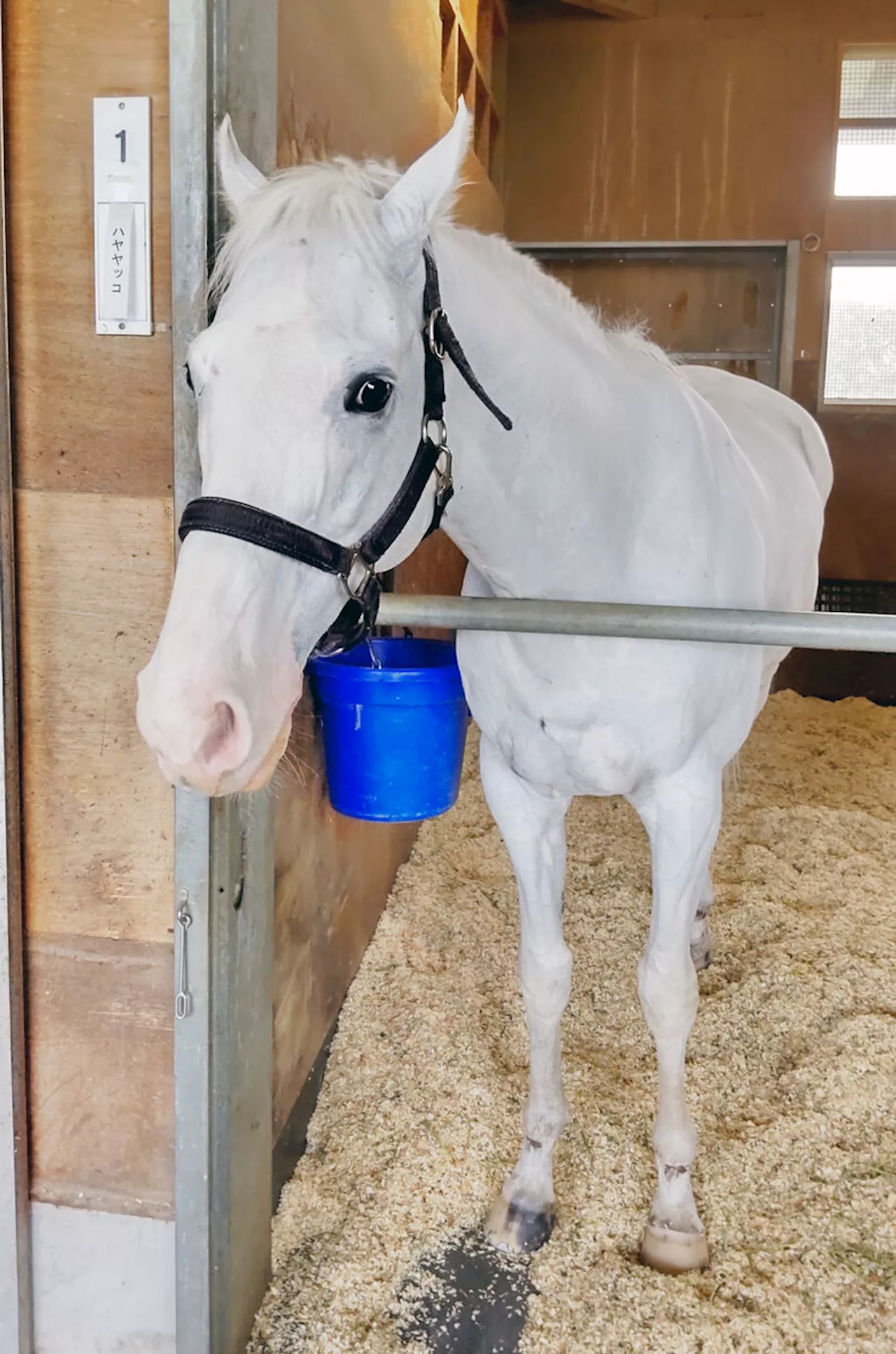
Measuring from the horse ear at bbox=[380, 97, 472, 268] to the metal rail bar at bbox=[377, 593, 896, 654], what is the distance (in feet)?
1.21

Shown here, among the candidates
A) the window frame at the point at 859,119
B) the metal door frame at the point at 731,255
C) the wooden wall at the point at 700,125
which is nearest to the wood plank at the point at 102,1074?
the metal door frame at the point at 731,255

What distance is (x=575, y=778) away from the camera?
134 cm

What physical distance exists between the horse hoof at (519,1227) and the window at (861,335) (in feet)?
13.6

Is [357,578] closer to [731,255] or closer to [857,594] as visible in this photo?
[731,255]

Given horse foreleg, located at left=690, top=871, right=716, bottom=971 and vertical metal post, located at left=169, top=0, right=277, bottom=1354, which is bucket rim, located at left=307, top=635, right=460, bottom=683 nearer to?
vertical metal post, located at left=169, top=0, right=277, bottom=1354

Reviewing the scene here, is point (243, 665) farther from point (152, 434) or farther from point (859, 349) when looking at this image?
point (859, 349)

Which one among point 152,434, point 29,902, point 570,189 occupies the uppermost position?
point 570,189

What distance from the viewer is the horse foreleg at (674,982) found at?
4.36 feet

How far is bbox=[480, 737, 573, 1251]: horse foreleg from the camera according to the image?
1.42 meters

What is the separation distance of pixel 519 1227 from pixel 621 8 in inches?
185

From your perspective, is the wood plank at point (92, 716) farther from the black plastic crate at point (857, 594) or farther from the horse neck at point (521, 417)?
the black plastic crate at point (857, 594)

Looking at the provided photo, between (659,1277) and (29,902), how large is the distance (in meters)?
0.95

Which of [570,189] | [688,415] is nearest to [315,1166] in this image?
[688,415]

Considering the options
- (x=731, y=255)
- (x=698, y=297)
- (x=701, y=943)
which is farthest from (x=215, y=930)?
(x=731, y=255)
